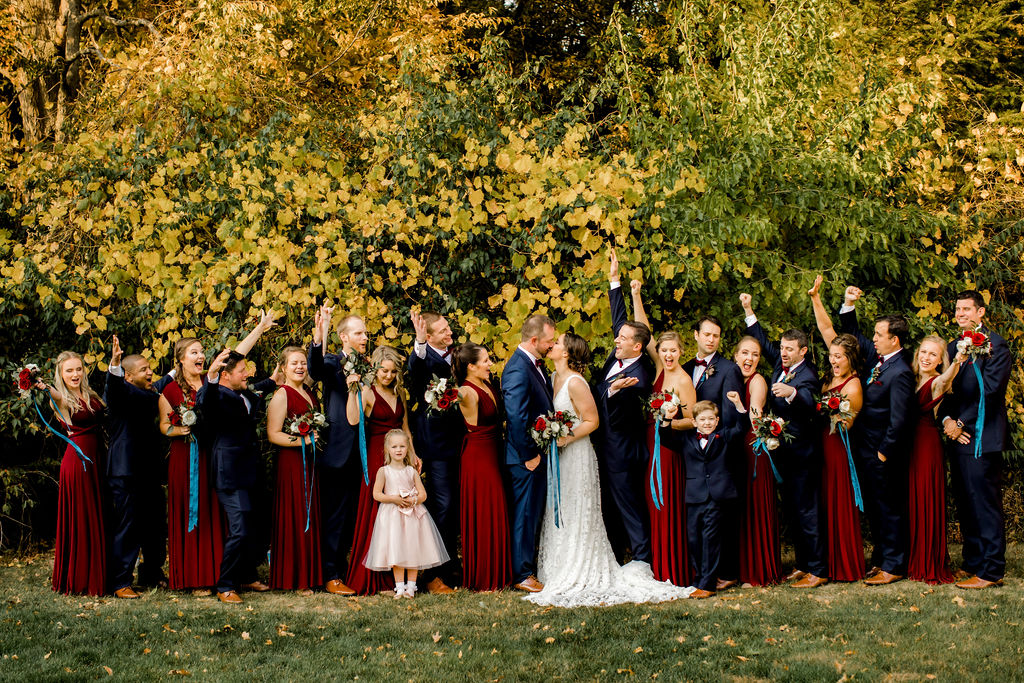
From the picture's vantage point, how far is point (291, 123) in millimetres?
8750

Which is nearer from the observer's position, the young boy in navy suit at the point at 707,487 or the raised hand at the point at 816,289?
the young boy in navy suit at the point at 707,487

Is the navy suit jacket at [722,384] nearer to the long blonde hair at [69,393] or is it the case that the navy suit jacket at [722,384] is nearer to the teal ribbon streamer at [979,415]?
the teal ribbon streamer at [979,415]

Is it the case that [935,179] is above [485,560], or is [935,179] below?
above

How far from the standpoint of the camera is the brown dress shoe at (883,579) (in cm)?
711

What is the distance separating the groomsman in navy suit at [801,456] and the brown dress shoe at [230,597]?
386cm

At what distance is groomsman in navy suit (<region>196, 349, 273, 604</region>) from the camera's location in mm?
6883

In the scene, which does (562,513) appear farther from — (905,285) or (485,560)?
(905,285)

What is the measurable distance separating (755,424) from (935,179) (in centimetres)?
318

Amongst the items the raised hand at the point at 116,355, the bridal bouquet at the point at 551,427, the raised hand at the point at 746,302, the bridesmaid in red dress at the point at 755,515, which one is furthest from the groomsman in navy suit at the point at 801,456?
the raised hand at the point at 116,355

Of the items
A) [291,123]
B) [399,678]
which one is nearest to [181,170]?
[291,123]

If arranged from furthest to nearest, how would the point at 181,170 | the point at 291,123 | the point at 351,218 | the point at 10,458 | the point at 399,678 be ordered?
the point at 10,458 → the point at 291,123 → the point at 181,170 → the point at 351,218 → the point at 399,678

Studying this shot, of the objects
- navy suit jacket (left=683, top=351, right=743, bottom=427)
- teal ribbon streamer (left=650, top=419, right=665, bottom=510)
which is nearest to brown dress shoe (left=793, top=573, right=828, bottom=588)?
teal ribbon streamer (left=650, top=419, right=665, bottom=510)

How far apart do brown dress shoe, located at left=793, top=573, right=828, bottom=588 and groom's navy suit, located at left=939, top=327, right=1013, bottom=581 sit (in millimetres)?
1070

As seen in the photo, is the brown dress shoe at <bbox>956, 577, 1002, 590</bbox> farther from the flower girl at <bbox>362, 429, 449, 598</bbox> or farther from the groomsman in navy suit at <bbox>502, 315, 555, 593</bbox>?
the flower girl at <bbox>362, 429, 449, 598</bbox>
